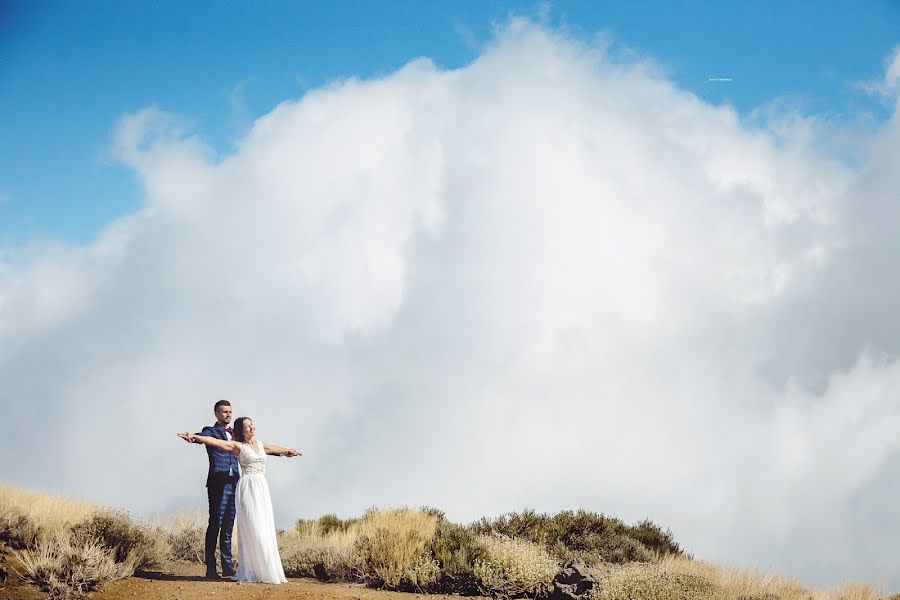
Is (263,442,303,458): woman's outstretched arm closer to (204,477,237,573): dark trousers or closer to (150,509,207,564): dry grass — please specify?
(204,477,237,573): dark trousers

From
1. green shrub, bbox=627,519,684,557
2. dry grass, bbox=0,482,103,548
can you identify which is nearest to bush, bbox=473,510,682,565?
green shrub, bbox=627,519,684,557

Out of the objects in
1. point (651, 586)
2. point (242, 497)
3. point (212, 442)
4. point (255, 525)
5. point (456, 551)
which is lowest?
point (651, 586)

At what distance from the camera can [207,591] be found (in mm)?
13867

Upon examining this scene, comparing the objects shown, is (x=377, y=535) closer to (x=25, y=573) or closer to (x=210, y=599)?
(x=210, y=599)

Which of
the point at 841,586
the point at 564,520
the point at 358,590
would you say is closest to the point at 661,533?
the point at 564,520

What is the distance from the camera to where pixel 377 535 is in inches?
640

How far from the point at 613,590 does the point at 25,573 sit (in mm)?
10011

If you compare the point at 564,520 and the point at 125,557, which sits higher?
the point at 564,520

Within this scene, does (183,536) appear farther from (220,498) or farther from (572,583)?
(572,583)

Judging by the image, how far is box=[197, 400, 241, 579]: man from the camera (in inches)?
603

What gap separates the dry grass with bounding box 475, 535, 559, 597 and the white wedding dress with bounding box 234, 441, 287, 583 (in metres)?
3.60

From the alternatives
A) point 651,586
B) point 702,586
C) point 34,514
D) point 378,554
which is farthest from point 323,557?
point 702,586

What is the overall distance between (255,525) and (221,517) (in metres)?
1.21

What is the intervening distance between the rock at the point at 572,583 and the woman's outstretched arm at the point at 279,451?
521 cm
